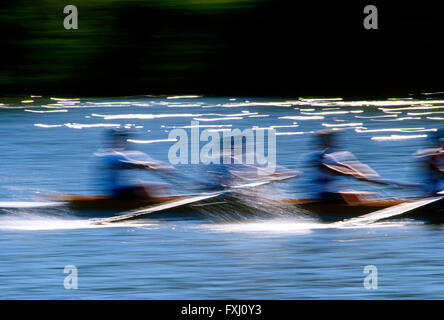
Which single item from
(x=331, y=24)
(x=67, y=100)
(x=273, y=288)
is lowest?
(x=273, y=288)

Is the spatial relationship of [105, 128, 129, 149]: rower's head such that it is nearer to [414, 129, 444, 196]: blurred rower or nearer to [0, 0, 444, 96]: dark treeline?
[414, 129, 444, 196]: blurred rower

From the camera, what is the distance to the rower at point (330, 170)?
1302 centimetres

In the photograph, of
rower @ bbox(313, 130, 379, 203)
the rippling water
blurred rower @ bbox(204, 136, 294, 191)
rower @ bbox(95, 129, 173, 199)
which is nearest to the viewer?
the rippling water

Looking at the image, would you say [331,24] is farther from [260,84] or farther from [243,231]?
[243,231]

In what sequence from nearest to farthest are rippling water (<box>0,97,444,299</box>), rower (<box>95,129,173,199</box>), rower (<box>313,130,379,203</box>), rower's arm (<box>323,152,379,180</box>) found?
rippling water (<box>0,97,444,299</box>) → rower (<box>313,130,379,203</box>) → rower's arm (<box>323,152,379,180</box>) → rower (<box>95,129,173,199</box>)

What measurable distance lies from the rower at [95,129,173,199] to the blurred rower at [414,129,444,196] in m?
3.50

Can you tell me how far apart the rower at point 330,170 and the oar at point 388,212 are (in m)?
0.30

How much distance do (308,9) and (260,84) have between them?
289 cm

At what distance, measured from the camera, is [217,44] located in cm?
2625

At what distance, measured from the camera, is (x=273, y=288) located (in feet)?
37.6

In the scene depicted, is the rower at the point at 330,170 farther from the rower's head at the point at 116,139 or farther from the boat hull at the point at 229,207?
the rower's head at the point at 116,139

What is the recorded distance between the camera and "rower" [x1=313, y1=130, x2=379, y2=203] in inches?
513

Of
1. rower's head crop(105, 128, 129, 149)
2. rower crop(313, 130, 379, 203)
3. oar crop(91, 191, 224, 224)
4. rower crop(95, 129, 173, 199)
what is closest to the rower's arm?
rower crop(313, 130, 379, 203)
